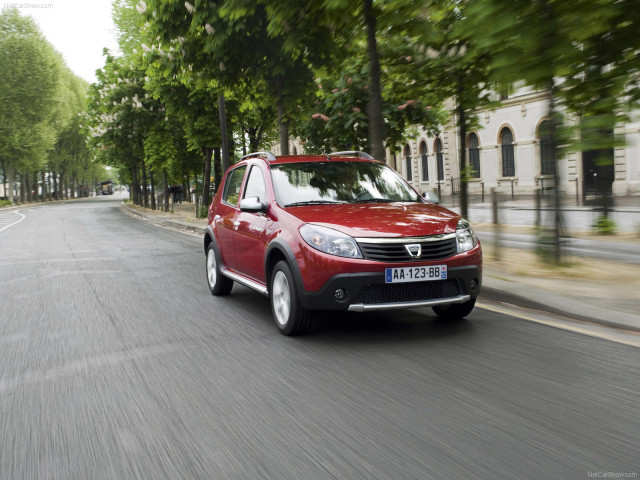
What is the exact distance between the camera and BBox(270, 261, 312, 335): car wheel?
230 inches

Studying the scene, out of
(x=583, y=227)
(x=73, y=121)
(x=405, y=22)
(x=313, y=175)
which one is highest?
(x=73, y=121)

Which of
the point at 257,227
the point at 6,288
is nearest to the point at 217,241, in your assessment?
the point at 257,227

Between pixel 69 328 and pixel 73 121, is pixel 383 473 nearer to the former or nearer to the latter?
pixel 69 328

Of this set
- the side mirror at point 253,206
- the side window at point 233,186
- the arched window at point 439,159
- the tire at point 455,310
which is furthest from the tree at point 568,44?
the arched window at point 439,159

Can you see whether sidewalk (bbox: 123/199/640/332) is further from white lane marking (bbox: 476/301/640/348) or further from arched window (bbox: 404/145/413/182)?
arched window (bbox: 404/145/413/182)

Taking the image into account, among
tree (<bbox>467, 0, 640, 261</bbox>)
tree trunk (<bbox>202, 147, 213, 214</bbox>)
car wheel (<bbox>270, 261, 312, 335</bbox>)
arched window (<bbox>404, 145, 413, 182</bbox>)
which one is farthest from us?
arched window (<bbox>404, 145, 413, 182</bbox>)

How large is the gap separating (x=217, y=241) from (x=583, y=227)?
35.2 ft

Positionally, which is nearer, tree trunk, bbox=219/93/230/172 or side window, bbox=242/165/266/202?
side window, bbox=242/165/266/202

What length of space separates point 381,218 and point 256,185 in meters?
1.90

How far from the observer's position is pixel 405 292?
5617 mm

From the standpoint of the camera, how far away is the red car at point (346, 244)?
18.2ft

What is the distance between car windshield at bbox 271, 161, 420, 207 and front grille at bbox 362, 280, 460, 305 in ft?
4.41

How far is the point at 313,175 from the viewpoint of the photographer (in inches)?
277

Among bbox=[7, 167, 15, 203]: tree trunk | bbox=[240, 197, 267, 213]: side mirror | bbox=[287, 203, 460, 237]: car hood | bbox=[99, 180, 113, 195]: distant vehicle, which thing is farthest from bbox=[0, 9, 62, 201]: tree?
bbox=[99, 180, 113, 195]: distant vehicle
